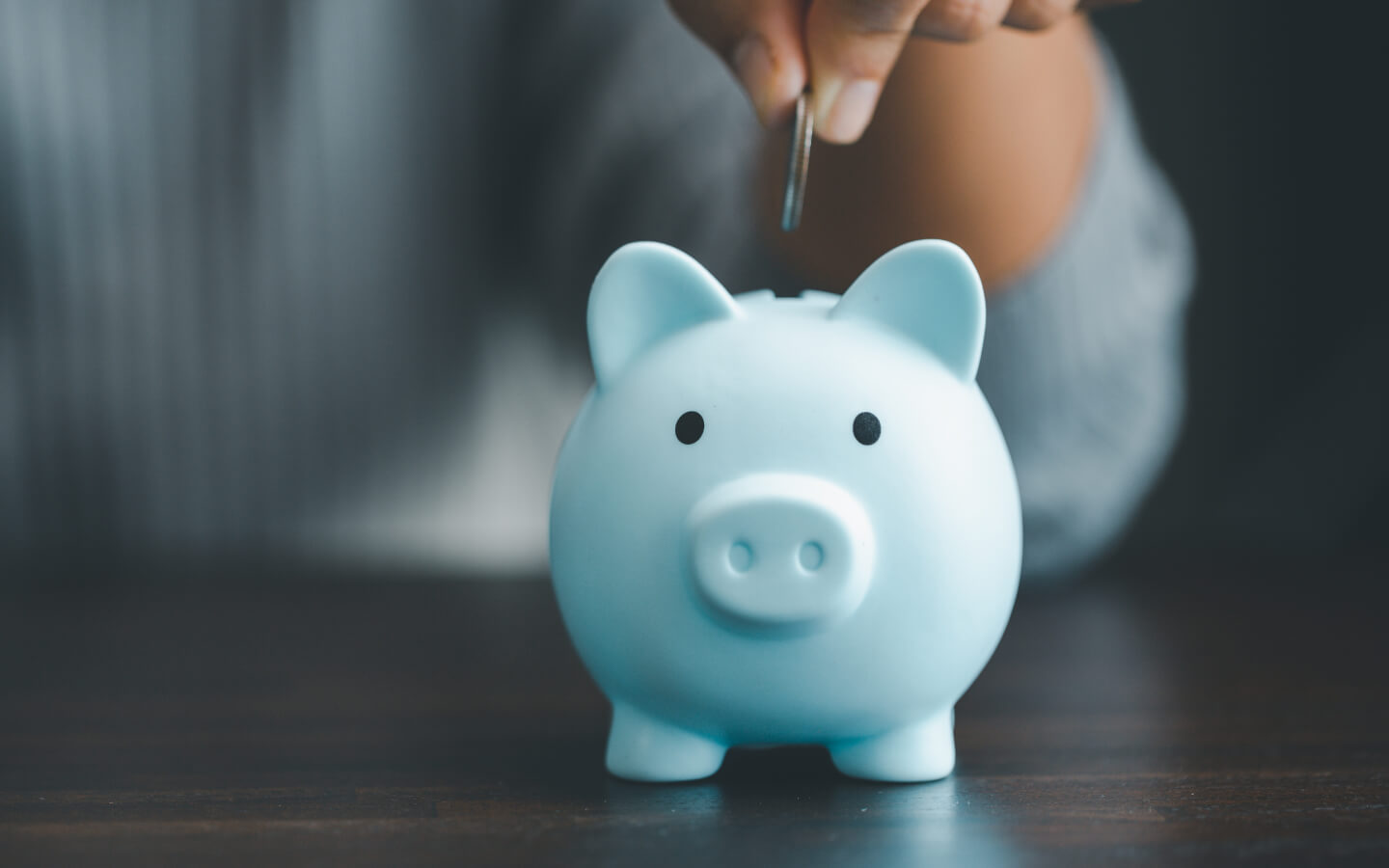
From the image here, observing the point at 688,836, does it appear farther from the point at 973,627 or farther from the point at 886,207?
the point at 886,207

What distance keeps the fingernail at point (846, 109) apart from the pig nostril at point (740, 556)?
429 mm

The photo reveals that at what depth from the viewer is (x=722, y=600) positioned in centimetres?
70

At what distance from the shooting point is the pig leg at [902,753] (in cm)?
77

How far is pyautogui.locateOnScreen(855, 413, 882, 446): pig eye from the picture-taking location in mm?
722

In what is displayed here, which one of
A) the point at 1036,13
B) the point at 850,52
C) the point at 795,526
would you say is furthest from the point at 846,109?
the point at 795,526

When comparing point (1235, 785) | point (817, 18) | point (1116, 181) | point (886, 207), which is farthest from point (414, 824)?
point (1116, 181)

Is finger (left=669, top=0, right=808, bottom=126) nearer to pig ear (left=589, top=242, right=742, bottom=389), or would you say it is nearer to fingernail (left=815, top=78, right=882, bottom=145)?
fingernail (left=815, top=78, right=882, bottom=145)

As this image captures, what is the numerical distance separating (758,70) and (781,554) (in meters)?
0.46

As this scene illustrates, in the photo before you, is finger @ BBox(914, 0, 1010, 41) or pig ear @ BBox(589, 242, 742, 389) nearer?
pig ear @ BBox(589, 242, 742, 389)

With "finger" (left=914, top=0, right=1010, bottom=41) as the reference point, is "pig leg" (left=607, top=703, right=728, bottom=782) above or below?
below

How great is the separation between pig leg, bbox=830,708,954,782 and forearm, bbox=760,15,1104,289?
105 centimetres

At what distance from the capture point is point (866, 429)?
0.72 meters

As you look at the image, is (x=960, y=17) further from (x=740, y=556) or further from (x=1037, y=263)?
(x=1037, y=263)

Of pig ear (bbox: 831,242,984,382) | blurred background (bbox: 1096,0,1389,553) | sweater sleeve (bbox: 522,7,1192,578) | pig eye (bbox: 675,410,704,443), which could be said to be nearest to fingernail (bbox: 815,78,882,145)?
pig ear (bbox: 831,242,984,382)
